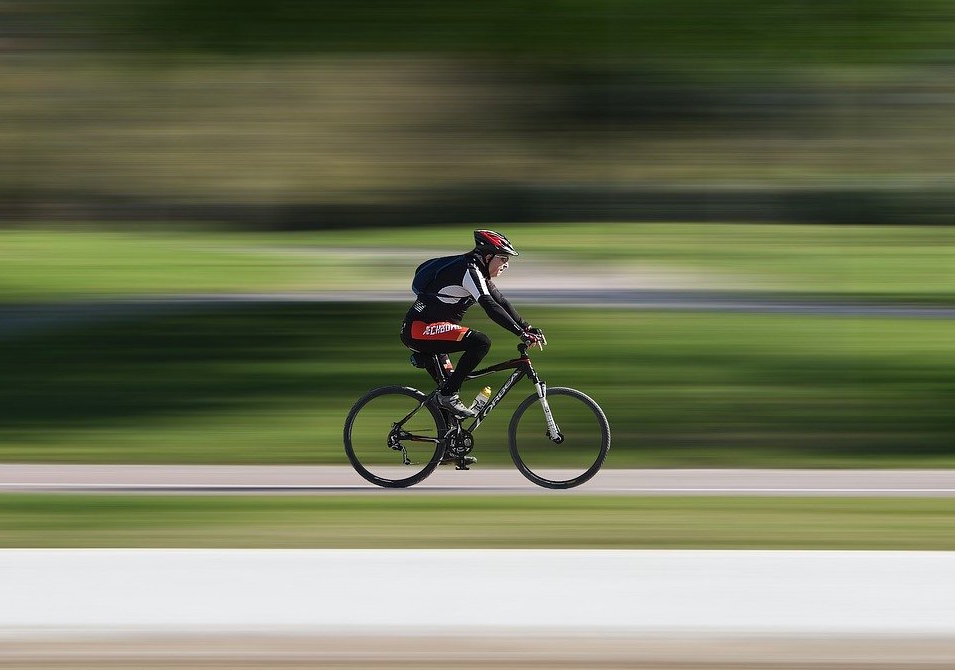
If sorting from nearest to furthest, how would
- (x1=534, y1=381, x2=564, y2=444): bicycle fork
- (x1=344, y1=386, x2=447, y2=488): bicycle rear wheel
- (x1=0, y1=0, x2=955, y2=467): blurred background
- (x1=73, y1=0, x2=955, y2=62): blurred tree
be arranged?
1. (x1=534, y1=381, x2=564, y2=444): bicycle fork
2. (x1=344, y1=386, x2=447, y2=488): bicycle rear wheel
3. (x1=0, y1=0, x2=955, y2=467): blurred background
4. (x1=73, y1=0, x2=955, y2=62): blurred tree

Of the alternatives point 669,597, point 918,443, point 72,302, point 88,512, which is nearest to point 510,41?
point 72,302

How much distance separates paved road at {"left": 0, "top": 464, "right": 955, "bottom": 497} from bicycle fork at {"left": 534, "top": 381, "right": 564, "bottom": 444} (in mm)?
532

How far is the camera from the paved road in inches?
343

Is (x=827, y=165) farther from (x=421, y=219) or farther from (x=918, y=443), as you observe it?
(x=918, y=443)

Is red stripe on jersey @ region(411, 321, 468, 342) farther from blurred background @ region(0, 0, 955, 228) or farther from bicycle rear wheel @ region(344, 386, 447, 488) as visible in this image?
blurred background @ region(0, 0, 955, 228)

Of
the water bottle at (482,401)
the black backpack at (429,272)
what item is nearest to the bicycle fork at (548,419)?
the water bottle at (482,401)

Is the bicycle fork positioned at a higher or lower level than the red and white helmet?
lower

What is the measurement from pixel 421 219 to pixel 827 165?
21.1 ft

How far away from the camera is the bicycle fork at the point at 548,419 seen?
816 centimetres

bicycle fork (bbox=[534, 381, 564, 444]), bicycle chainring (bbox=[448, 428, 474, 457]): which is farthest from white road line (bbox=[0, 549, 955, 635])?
bicycle chainring (bbox=[448, 428, 474, 457])

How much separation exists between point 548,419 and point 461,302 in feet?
2.87

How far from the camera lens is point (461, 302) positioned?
7.94 m

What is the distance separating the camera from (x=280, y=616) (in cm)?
519

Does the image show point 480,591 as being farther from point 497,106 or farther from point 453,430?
point 497,106
